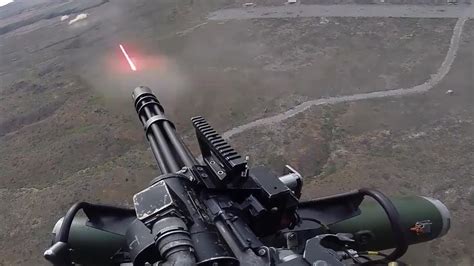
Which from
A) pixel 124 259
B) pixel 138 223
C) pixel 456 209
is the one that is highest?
pixel 138 223

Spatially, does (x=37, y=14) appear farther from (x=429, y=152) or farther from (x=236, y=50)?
(x=429, y=152)

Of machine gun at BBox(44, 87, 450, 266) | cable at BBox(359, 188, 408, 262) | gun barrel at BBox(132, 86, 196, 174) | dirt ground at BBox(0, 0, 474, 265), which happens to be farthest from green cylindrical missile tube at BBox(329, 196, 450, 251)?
dirt ground at BBox(0, 0, 474, 265)

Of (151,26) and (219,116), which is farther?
(151,26)

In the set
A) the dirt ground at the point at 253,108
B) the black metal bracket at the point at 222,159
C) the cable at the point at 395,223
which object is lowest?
the dirt ground at the point at 253,108

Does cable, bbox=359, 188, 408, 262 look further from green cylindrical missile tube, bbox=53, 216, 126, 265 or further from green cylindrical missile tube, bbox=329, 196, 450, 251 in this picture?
green cylindrical missile tube, bbox=53, 216, 126, 265

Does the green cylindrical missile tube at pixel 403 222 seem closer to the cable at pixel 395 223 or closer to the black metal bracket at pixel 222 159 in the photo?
the cable at pixel 395 223

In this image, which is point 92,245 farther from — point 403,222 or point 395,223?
point 403,222

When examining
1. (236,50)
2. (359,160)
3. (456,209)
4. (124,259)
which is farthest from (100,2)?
(124,259)

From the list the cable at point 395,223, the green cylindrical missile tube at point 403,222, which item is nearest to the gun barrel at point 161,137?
the green cylindrical missile tube at point 403,222
